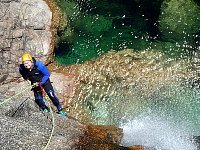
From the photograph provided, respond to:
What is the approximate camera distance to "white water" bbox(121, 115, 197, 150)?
1739 centimetres

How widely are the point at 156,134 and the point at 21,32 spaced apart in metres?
11.8

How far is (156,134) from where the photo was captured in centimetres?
1956

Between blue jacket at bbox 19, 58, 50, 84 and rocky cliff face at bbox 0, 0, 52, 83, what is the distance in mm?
8977

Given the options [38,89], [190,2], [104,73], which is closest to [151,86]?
[104,73]

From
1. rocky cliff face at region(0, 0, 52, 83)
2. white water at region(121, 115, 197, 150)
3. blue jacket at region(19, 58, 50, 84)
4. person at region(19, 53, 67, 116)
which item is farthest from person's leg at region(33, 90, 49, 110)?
rocky cliff face at region(0, 0, 52, 83)

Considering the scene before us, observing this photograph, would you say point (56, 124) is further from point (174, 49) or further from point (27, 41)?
point (174, 49)

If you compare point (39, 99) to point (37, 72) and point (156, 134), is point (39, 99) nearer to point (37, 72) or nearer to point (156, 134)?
point (37, 72)

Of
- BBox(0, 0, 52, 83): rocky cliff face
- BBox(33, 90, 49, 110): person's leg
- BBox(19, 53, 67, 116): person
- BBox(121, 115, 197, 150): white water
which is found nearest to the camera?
BBox(19, 53, 67, 116): person

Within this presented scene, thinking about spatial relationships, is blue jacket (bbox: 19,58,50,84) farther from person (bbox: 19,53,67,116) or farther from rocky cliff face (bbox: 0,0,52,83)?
rocky cliff face (bbox: 0,0,52,83)

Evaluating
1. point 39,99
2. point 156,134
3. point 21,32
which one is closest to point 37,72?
point 39,99

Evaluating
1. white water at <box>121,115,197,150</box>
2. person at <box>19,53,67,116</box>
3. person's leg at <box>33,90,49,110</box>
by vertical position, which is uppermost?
person at <box>19,53,67,116</box>

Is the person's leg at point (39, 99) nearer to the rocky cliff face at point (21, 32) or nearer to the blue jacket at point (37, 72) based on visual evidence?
the blue jacket at point (37, 72)

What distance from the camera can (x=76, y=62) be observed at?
2684cm

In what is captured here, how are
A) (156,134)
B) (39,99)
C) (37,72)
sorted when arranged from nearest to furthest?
(37,72), (39,99), (156,134)
